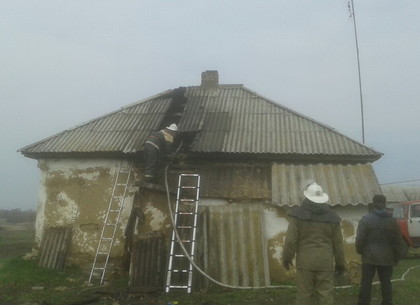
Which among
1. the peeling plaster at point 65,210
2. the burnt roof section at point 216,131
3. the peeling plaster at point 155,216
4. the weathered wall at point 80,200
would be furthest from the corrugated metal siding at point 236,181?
the peeling plaster at point 65,210

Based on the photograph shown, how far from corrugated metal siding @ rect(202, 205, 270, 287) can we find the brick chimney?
5.27m

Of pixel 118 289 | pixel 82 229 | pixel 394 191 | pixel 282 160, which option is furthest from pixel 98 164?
pixel 394 191

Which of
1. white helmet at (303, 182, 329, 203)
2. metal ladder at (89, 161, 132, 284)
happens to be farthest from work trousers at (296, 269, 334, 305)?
metal ladder at (89, 161, 132, 284)

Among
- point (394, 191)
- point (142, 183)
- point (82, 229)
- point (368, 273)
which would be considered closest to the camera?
point (368, 273)

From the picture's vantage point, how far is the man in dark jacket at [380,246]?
229 inches

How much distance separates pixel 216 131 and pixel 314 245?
217 inches

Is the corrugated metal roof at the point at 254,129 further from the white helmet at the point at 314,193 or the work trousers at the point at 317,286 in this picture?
the work trousers at the point at 317,286

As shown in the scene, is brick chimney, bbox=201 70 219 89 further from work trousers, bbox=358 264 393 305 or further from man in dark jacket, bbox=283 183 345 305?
man in dark jacket, bbox=283 183 345 305

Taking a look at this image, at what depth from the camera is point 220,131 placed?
10016 mm

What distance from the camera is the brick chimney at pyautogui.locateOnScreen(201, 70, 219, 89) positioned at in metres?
12.7

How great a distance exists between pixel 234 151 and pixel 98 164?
3238 millimetres

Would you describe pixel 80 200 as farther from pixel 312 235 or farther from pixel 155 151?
pixel 312 235

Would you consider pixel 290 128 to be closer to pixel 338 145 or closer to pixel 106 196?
pixel 338 145

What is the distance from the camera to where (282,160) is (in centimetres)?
926
